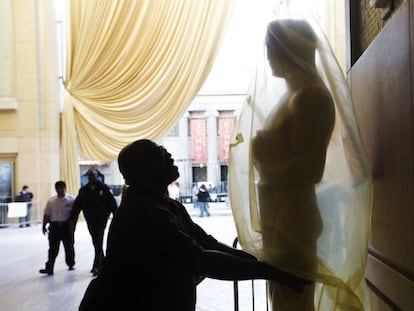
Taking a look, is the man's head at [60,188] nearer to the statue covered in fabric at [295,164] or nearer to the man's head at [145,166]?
the man's head at [145,166]

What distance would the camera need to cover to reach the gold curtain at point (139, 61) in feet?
27.7

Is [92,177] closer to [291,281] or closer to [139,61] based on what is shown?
[139,61]

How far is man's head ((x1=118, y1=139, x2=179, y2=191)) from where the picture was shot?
162 centimetres

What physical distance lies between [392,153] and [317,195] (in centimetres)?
47

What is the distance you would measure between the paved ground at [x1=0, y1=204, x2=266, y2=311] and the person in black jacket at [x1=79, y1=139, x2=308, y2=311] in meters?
3.33

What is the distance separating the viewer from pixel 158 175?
1.64 metres

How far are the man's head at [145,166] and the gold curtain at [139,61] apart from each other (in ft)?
23.0

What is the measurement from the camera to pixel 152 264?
4.92ft

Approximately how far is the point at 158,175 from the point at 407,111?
92 centimetres

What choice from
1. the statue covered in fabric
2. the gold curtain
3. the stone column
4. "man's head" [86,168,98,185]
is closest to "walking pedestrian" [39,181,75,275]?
"man's head" [86,168,98,185]

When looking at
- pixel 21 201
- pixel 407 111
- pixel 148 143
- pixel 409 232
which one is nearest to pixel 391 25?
pixel 407 111

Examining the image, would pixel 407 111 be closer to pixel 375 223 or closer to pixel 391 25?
pixel 391 25

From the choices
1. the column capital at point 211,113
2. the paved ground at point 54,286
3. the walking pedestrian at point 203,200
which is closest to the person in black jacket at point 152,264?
the paved ground at point 54,286

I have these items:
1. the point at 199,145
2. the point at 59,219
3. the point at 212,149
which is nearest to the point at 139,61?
the point at 59,219
